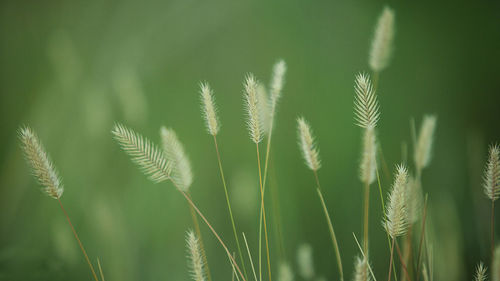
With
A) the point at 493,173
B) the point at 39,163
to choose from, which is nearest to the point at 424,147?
the point at 493,173

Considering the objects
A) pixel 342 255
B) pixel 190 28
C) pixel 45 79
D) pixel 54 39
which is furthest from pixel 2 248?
pixel 342 255

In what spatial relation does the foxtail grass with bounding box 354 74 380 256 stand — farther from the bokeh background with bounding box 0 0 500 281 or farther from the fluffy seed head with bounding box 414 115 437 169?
the bokeh background with bounding box 0 0 500 281

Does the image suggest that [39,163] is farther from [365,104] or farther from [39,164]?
[365,104]

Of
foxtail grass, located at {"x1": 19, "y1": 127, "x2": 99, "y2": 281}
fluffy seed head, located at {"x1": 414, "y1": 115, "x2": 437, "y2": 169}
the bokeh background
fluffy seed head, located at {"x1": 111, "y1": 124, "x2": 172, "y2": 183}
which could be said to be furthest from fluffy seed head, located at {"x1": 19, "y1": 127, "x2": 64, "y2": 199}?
fluffy seed head, located at {"x1": 414, "y1": 115, "x2": 437, "y2": 169}

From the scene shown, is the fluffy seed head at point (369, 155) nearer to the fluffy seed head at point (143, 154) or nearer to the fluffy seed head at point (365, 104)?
the fluffy seed head at point (365, 104)

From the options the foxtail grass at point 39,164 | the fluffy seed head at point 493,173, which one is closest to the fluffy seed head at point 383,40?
the fluffy seed head at point 493,173

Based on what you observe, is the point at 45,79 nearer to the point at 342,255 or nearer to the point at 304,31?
the point at 304,31
